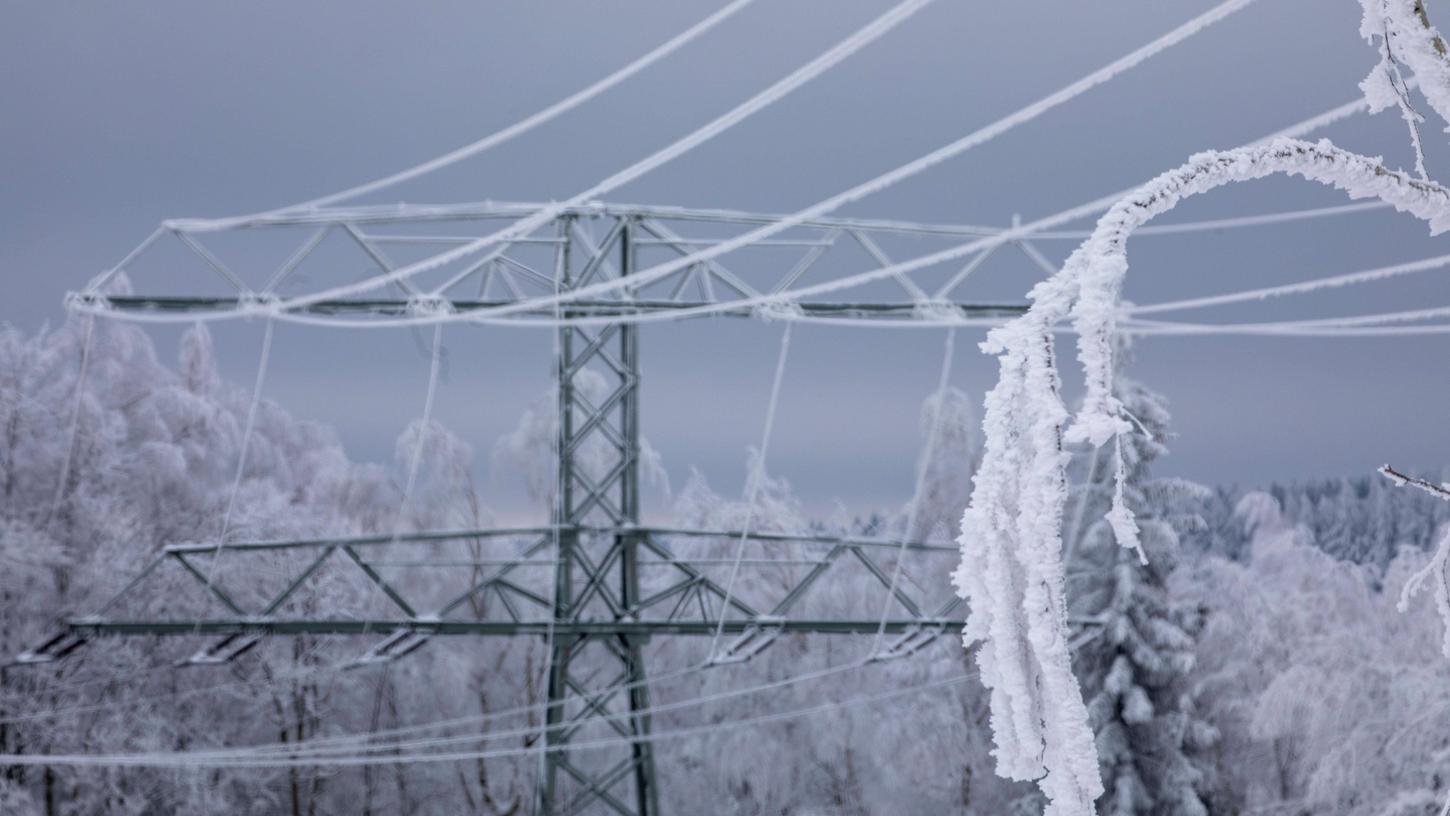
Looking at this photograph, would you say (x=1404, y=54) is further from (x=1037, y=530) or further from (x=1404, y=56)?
(x=1037, y=530)

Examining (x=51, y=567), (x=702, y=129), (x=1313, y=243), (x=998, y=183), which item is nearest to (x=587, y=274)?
(x=702, y=129)

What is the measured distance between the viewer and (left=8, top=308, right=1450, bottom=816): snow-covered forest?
1650 cm

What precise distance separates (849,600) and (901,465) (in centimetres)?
211

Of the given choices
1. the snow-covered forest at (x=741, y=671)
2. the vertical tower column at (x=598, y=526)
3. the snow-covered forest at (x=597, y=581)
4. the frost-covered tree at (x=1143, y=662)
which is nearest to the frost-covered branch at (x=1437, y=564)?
the snow-covered forest at (x=597, y=581)

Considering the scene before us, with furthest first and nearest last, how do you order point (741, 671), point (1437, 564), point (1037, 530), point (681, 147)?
point (741, 671)
point (681, 147)
point (1437, 564)
point (1037, 530)

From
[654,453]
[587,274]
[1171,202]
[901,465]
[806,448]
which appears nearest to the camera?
[1171,202]

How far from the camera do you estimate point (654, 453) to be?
20.0m

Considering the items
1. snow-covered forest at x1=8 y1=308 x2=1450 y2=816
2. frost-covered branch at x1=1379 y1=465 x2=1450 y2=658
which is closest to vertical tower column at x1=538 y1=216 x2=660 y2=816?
snow-covered forest at x1=8 y1=308 x2=1450 y2=816

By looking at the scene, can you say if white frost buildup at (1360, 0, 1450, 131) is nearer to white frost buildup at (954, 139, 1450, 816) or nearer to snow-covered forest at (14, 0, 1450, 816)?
white frost buildup at (954, 139, 1450, 816)

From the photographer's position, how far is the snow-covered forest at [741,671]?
16500 millimetres

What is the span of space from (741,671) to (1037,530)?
710 inches

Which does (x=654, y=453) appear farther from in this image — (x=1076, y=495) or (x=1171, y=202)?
(x=1171, y=202)

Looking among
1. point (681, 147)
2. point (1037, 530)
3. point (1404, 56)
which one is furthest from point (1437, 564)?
point (681, 147)

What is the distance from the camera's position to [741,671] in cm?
1981
